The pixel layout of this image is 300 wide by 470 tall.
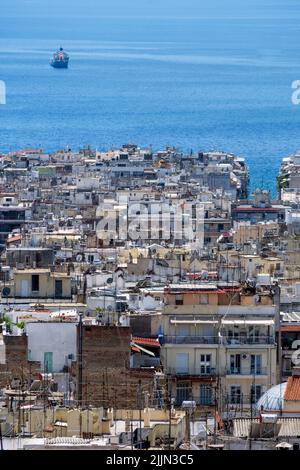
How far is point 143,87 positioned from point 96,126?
90.6 ft

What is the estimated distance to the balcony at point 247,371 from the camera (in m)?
22.7

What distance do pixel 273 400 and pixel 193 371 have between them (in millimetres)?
3577

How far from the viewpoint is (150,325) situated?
24.4 meters

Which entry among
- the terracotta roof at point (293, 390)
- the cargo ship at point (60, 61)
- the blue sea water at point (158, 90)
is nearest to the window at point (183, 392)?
the terracotta roof at point (293, 390)

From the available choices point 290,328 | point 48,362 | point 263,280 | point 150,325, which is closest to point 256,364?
point 150,325

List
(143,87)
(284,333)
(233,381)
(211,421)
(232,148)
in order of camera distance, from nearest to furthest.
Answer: (211,421) < (233,381) < (284,333) < (232,148) < (143,87)

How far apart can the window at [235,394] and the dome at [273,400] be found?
2036mm

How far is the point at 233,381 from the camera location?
2252cm

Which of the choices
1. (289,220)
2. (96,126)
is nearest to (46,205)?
(289,220)

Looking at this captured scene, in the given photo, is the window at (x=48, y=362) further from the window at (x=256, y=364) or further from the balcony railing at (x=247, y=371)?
the window at (x=256, y=364)

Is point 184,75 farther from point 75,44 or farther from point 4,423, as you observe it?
point 4,423

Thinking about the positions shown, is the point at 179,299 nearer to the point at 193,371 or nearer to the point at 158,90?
the point at 193,371

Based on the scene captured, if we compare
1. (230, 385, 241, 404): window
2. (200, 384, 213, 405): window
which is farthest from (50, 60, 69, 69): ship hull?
(200, 384, 213, 405): window
